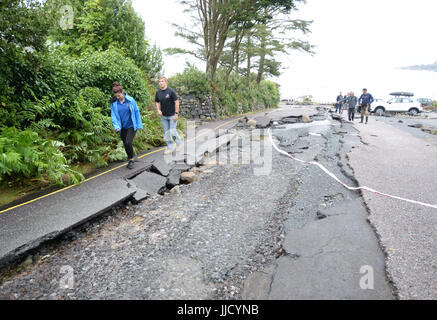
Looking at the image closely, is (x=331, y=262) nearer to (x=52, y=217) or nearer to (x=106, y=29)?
(x=52, y=217)

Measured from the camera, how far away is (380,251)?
9.55 feet

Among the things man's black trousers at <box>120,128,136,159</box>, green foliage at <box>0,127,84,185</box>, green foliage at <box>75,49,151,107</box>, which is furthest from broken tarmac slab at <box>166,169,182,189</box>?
green foliage at <box>75,49,151,107</box>

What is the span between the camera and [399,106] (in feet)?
84.6

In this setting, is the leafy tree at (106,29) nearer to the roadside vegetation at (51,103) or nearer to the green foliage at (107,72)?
the green foliage at (107,72)

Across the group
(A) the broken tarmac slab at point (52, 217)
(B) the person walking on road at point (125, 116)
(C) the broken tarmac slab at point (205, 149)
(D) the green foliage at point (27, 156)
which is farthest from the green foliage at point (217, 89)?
(A) the broken tarmac slab at point (52, 217)

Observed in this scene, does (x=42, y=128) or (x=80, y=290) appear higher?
(x=42, y=128)

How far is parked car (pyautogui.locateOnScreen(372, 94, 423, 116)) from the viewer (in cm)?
2520

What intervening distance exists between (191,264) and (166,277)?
1.12 ft

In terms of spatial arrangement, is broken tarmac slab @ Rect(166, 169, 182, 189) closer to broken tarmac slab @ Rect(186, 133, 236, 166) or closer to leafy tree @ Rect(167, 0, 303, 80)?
broken tarmac slab @ Rect(186, 133, 236, 166)

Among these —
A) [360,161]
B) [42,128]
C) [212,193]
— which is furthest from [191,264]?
[360,161]
